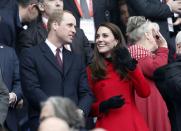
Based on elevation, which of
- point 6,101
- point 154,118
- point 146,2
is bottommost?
point 154,118

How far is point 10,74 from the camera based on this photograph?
852 centimetres

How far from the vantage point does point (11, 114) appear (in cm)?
840

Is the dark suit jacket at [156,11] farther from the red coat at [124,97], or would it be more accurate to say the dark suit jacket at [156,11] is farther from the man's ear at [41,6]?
the red coat at [124,97]

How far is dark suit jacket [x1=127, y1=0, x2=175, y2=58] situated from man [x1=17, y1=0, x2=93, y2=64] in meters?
1.13

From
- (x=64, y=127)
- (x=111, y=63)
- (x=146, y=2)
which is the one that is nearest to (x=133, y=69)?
(x=111, y=63)

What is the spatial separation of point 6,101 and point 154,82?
2037 mm

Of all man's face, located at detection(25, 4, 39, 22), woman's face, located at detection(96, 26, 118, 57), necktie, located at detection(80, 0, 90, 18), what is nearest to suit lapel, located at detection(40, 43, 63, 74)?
woman's face, located at detection(96, 26, 118, 57)

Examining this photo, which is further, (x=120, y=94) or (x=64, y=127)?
(x=120, y=94)

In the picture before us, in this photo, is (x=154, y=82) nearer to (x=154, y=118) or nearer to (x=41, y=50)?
(x=154, y=118)

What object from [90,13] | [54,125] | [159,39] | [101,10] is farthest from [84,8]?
[54,125]

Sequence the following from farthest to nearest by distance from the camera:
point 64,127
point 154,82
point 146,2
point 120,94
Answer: point 146,2, point 154,82, point 120,94, point 64,127

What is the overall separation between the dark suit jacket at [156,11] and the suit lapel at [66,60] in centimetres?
221

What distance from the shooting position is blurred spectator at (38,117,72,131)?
16.3ft

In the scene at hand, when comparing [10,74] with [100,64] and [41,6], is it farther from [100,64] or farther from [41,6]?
[41,6]
